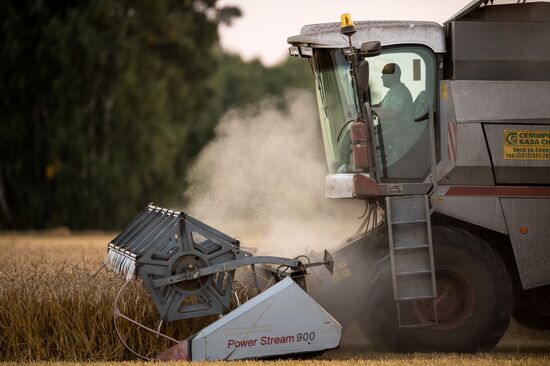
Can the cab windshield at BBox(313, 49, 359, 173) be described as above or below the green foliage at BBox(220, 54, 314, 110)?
above

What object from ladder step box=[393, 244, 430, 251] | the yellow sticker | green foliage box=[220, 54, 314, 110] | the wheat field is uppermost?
the yellow sticker

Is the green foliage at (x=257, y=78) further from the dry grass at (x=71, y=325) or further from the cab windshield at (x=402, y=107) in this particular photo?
the dry grass at (x=71, y=325)

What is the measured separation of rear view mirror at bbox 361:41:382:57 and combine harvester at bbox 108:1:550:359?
0.03m

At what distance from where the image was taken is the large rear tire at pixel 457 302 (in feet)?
27.0

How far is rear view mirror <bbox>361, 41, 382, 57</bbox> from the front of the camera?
8.16m

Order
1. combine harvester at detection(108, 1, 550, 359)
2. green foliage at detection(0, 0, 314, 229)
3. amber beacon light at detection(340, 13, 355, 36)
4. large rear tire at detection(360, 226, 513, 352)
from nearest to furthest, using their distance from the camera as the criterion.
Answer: combine harvester at detection(108, 1, 550, 359) < amber beacon light at detection(340, 13, 355, 36) < large rear tire at detection(360, 226, 513, 352) < green foliage at detection(0, 0, 314, 229)

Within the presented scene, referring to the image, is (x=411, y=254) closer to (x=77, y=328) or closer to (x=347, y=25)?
(x=347, y=25)

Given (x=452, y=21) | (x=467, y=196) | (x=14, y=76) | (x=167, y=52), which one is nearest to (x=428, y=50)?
(x=452, y=21)

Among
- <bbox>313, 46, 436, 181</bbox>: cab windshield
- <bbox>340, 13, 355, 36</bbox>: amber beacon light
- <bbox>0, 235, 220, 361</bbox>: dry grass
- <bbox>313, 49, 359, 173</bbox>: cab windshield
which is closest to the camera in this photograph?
<bbox>340, 13, 355, 36</bbox>: amber beacon light

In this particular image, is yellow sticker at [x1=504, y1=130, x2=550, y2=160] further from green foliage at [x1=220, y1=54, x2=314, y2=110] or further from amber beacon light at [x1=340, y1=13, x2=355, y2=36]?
green foliage at [x1=220, y1=54, x2=314, y2=110]

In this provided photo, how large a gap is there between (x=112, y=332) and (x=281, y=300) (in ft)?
4.51

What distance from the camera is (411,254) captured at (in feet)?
26.7

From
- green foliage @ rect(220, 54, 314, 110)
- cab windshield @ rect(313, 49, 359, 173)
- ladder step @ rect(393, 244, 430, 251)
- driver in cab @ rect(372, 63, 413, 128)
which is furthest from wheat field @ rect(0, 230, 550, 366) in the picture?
green foliage @ rect(220, 54, 314, 110)

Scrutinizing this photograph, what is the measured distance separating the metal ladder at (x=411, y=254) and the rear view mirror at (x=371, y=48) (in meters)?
1.13
